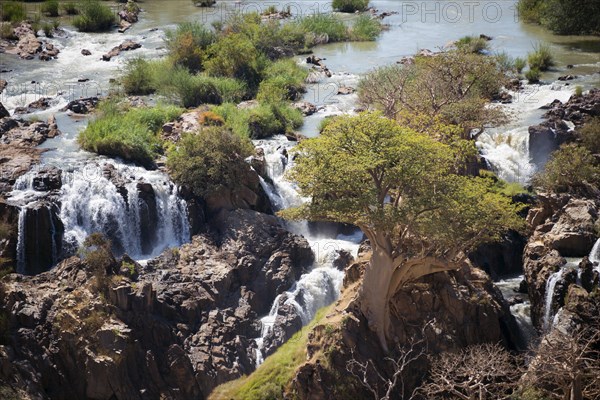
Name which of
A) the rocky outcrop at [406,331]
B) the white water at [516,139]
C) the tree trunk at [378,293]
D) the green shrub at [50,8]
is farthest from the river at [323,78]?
the tree trunk at [378,293]

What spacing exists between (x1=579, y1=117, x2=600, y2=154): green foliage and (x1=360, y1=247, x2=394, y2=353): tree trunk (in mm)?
15850

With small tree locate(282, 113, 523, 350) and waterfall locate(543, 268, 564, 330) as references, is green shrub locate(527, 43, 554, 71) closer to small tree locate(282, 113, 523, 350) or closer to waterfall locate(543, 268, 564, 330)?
waterfall locate(543, 268, 564, 330)

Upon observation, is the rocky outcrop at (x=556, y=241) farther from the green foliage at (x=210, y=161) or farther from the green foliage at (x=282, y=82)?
the green foliage at (x=282, y=82)

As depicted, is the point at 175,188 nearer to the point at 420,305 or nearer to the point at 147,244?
the point at 147,244

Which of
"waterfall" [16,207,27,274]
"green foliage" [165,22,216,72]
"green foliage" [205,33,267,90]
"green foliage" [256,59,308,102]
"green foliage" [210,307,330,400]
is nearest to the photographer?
"green foliage" [210,307,330,400]

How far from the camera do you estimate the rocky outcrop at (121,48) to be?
171 feet

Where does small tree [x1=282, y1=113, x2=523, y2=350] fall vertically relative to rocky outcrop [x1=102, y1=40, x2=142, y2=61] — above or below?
above

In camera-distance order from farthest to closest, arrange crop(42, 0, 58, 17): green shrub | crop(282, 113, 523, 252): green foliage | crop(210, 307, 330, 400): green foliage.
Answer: crop(42, 0, 58, 17): green shrub, crop(210, 307, 330, 400): green foliage, crop(282, 113, 523, 252): green foliage

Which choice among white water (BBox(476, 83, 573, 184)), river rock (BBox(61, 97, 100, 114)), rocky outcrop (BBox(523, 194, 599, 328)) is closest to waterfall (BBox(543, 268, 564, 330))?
rocky outcrop (BBox(523, 194, 599, 328))

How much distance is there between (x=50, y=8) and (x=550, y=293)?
4298 cm

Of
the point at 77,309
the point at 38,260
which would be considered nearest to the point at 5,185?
the point at 38,260

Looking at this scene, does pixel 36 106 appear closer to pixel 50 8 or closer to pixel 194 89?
pixel 194 89

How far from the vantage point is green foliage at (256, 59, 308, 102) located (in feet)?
148

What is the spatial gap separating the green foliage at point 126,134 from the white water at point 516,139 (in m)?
14.8
